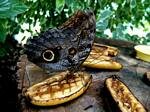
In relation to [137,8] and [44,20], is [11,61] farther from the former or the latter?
[137,8]

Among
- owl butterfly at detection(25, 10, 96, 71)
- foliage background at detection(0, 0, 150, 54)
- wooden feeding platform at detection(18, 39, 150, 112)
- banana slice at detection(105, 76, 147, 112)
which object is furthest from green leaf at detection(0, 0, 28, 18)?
foliage background at detection(0, 0, 150, 54)

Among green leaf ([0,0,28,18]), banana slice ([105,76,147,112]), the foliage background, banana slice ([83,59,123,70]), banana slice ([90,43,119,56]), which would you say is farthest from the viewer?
the foliage background

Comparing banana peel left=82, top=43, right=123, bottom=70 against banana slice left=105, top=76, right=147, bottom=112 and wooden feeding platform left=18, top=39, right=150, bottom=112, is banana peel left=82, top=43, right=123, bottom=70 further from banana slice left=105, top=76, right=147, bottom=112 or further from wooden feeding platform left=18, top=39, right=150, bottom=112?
banana slice left=105, top=76, right=147, bottom=112

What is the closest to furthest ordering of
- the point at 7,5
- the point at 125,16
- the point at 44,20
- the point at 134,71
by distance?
the point at 7,5
the point at 134,71
the point at 44,20
the point at 125,16

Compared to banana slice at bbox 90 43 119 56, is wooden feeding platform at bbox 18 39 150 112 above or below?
below

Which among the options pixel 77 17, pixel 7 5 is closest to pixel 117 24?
pixel 77 17

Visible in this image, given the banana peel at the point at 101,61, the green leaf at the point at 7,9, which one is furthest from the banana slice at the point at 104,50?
the green leaf at the point at 7,9
